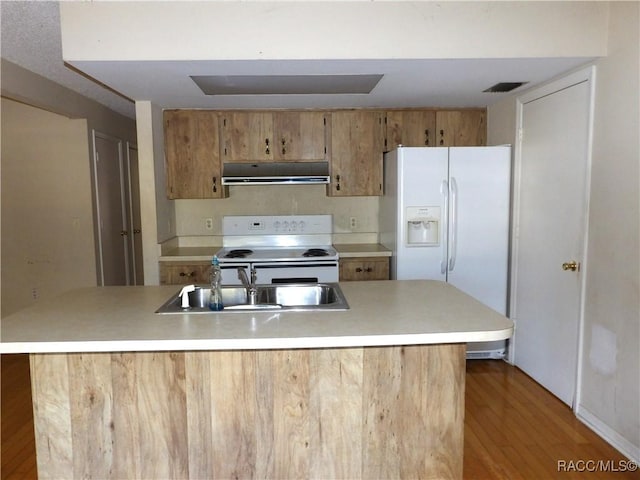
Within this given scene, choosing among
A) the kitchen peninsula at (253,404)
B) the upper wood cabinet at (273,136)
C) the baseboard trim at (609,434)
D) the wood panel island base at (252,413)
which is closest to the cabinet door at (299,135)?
the upper wood cabinet at (273,136)

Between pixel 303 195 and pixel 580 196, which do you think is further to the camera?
pixel 303 195

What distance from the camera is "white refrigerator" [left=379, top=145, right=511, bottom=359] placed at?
3.51 meters

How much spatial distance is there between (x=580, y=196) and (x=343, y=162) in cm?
200

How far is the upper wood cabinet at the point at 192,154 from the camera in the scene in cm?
398

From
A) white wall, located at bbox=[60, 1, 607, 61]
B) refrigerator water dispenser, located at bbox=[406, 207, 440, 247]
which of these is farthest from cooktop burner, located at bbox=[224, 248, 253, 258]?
white wall, located at bbox=[60, 1, 607, 61]

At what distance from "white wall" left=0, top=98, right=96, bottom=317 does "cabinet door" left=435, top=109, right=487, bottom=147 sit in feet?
10.8

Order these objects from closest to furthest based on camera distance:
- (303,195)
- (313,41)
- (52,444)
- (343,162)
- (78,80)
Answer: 1. (52,444)
2. (313,41)
3. (78,80)
4. (343,162)
5. (303,195)

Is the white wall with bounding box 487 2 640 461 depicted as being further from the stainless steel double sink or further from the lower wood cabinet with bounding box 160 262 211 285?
the lower wood cabinet with bounding box 160 262 211 285

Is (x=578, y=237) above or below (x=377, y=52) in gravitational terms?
below

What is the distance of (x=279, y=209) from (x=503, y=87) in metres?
2.25

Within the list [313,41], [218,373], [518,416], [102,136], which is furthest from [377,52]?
[102,136]

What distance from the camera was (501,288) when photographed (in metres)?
3.62

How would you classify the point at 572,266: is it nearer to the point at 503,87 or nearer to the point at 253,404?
the point at 503,87

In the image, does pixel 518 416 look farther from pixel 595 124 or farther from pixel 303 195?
pixel 303 195
